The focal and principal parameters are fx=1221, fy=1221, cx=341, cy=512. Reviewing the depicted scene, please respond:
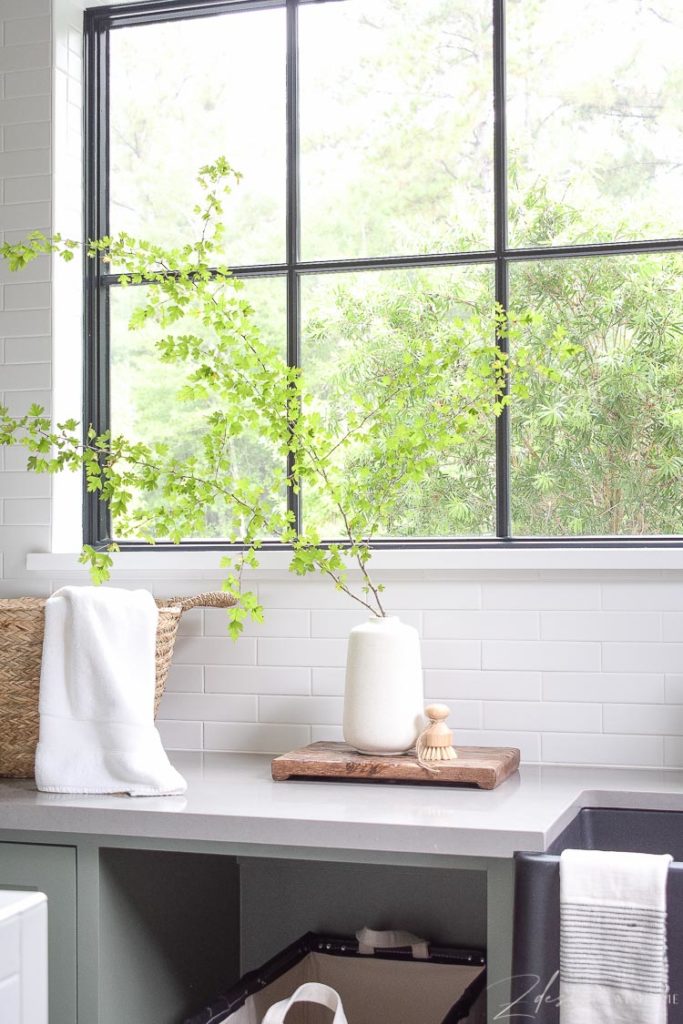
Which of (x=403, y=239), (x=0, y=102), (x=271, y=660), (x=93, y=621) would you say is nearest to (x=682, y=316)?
(x=403, y=239)

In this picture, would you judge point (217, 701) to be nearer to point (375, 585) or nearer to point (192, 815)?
point (375, 585)

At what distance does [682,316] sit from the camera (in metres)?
2.90

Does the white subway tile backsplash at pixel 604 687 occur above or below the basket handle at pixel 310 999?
above

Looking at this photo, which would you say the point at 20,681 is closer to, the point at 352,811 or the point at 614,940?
the point at 352,811

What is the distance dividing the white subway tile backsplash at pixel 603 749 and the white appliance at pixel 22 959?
1517 mm

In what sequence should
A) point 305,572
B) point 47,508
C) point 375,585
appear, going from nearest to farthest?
point 305,572 < point 375,585 < point 47,508

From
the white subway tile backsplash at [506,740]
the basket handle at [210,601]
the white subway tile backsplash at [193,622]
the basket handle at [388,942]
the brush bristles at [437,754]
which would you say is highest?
the basket handle at [210,601]

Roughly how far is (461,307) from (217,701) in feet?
3.79

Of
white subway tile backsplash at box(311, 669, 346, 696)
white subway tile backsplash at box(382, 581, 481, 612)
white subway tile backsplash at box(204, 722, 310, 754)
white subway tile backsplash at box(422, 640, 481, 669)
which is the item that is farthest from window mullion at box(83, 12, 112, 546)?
white subway tile backsplash at box(422, 640, 481, 669)

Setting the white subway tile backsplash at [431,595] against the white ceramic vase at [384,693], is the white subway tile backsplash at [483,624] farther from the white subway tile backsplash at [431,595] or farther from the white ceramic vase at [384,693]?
the white ceramic vase at [384,693]

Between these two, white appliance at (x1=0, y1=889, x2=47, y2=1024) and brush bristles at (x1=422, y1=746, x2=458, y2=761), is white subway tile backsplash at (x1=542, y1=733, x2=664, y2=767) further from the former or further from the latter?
white appliance at (x1=0, y1=889, x2=47, y2=1024)

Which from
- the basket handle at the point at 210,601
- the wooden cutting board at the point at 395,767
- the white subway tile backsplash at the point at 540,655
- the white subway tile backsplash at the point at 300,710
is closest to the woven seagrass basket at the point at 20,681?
the basket handle at the point at 210,601

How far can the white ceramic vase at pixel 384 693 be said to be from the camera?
102 inches

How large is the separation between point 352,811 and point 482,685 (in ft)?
2.35
